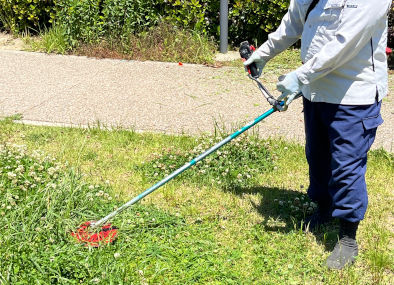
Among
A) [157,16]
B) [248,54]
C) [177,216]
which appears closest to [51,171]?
[177,216]

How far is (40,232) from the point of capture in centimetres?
322

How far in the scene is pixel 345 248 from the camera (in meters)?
3.38

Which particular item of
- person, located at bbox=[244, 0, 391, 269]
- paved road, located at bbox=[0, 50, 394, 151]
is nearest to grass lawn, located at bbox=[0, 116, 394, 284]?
person, located at bbox=[244, 0, 391, 269]

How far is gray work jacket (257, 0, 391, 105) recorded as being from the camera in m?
2.89

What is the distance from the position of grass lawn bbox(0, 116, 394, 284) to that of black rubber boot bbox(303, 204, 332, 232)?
7cm

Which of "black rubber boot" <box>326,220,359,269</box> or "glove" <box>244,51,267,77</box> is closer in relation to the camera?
"black rubber boot" <box>326,220,359,269</box>

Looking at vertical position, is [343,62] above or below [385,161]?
above

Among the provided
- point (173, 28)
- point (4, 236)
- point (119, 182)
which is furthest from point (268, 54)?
point (173, 28)

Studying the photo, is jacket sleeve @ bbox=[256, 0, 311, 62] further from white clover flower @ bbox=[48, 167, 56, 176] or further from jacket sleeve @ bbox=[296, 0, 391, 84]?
white clover flower @ bbox=[48, 167, 56, 176]

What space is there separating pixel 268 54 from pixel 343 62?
73cm

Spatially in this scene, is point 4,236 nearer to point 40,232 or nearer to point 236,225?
point 40,232

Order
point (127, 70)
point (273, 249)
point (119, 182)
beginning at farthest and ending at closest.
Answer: point (127, 70), point (119, 182), point (273, 249)

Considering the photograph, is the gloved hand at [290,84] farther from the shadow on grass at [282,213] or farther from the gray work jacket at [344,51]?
the shadow on grass at [282,213]

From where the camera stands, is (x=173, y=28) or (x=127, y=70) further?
(x=173, y=28)
